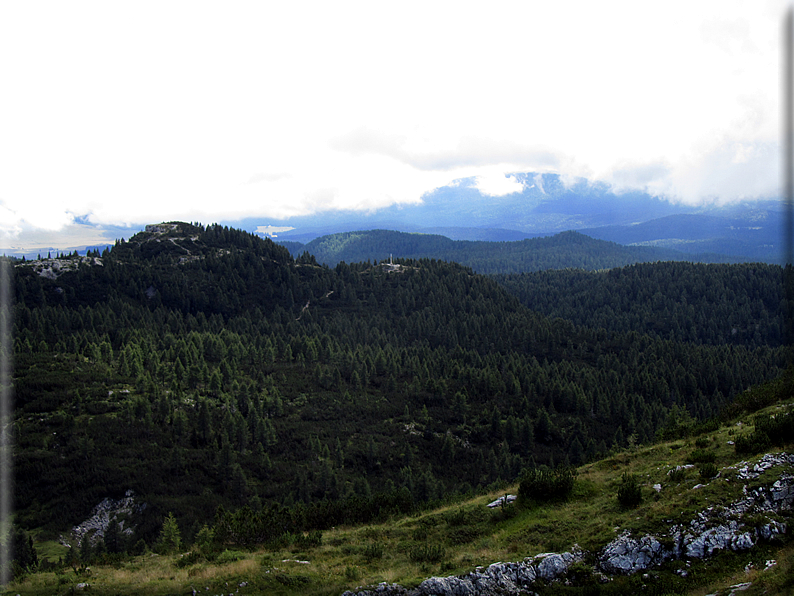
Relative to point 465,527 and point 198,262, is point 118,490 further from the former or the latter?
point 198,262

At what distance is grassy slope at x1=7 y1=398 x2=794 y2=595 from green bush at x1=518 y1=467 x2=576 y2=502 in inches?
28.9

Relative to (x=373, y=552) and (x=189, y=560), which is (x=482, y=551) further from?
(x=189, y=560)

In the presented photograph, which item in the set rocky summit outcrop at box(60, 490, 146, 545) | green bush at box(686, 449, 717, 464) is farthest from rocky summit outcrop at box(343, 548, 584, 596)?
rocky summit outcrop at box(60, 490, 146, 545)

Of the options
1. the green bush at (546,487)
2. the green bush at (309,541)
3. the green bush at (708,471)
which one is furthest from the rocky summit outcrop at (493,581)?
the green bush at (309,541)

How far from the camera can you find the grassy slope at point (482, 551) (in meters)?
17.2

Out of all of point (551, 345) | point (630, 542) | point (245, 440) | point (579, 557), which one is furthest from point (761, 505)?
point (551, 345)

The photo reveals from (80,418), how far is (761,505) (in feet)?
276

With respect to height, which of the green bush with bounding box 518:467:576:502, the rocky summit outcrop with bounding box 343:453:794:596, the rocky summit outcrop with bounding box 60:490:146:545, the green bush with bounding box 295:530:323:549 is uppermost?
the rocky summit outcrop with bounding box 343:453:794:596

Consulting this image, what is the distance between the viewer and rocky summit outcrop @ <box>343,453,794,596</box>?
58.5 ft

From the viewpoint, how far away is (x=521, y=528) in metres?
24.1

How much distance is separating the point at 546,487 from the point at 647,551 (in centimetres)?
893

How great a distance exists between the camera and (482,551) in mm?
22328

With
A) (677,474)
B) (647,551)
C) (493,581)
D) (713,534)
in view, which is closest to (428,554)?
(493,581)

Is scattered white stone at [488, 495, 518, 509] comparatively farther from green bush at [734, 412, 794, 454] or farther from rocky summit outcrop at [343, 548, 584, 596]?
green bush at [734, 412, 794, 454]
